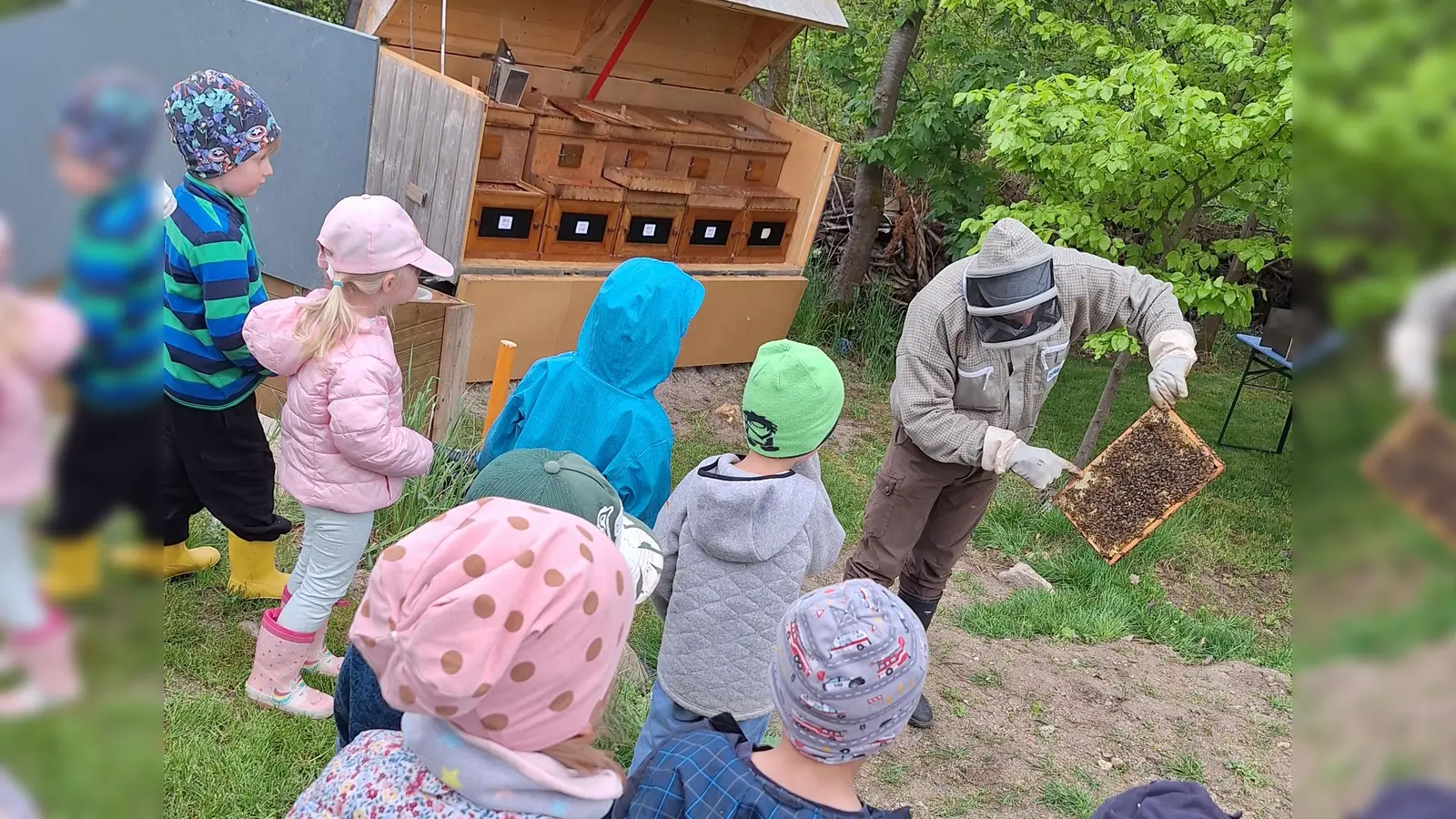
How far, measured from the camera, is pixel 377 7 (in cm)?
578

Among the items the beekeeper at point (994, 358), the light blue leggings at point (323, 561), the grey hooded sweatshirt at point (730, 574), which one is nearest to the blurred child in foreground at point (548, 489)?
the grey hooded sweatshirt at point (730, 574)

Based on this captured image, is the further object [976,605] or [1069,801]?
[976,605]

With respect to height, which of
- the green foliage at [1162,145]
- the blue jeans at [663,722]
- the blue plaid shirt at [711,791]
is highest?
the green foliage at [1162,145]

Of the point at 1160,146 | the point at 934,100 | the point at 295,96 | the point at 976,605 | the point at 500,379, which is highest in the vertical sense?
the point at 1160,146

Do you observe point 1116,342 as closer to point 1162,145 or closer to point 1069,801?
point 1162,145

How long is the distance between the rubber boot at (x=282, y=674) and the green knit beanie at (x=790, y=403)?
1.47 metres

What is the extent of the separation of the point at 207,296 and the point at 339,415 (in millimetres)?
557

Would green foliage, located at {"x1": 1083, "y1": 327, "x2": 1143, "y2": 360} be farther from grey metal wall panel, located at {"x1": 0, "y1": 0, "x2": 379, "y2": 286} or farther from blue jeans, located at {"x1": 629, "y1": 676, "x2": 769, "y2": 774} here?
grey metal wall panel, located at {"x1": 0, "y1": 0, "x2": 379, "y2": 286}

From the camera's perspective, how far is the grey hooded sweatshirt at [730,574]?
8.93ft

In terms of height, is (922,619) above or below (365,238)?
below

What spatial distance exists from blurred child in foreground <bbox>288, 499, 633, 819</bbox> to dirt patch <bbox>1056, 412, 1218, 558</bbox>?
9.00 feet
